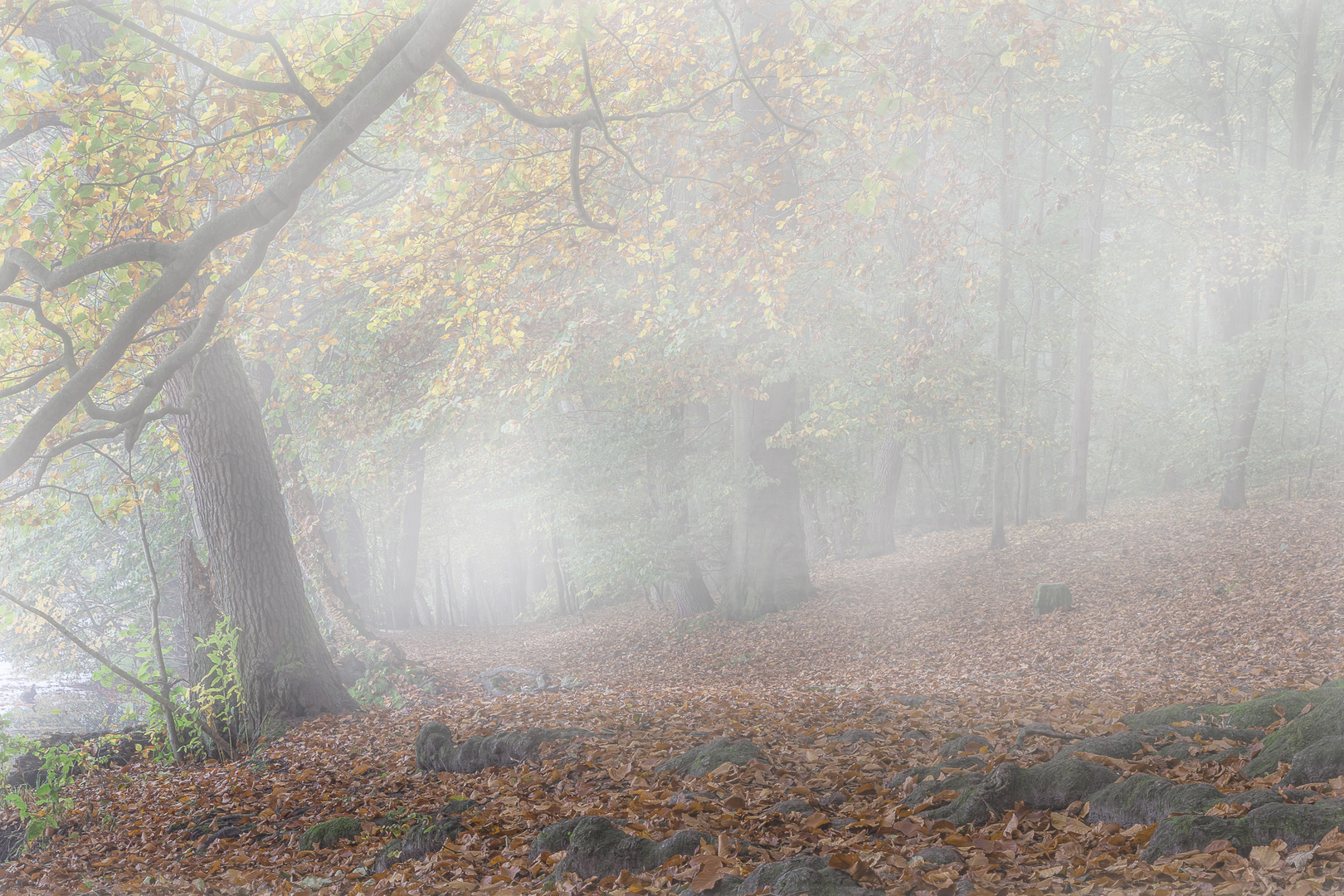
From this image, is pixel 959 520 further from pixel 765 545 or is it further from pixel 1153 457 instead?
pixel 765 545

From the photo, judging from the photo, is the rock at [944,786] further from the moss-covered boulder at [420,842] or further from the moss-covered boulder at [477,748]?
the moss-covered boulder at [477,748]

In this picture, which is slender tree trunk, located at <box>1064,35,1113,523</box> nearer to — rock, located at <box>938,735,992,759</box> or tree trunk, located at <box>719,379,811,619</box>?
tree trunk, located at <box>719,379,811,619</box>

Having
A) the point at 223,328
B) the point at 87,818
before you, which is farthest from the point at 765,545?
the point at 87,818

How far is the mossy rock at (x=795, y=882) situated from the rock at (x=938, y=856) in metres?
0.42

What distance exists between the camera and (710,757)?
5129 mm

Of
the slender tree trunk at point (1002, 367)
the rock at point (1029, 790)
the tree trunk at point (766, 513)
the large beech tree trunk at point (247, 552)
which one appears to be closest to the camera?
the rock at point (1029, 790)

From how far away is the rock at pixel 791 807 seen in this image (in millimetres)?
4160

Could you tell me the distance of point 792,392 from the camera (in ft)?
49.5

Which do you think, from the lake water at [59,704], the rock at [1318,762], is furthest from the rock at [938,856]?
the lake water at [59,704]

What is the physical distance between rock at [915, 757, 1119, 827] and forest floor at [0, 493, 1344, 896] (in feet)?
0.46

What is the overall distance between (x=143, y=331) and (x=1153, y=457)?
80.2 ft

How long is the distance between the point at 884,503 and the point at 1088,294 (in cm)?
828

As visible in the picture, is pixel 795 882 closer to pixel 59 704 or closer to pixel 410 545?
pixel 410 545

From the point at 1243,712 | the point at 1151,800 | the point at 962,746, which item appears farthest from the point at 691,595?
the point at 1151,800
